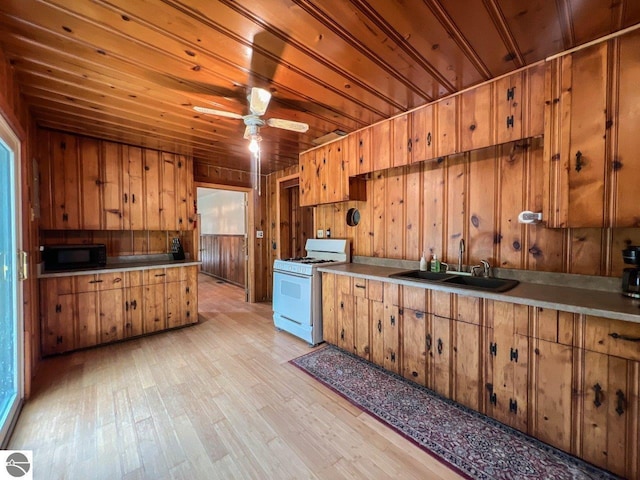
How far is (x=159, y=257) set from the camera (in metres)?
3.96

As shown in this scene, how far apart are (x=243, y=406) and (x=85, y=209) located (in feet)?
9.94

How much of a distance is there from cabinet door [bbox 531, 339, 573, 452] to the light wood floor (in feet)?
2.25

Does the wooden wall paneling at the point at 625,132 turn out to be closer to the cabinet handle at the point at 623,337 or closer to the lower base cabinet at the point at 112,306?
the cabinet handle at the point at 623,337

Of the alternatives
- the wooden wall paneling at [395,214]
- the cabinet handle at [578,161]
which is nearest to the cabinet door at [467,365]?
the wooden wall paneling at [395,214]

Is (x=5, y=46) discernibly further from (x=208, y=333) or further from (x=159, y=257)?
(x=208, y=333)

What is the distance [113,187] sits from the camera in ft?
11.1

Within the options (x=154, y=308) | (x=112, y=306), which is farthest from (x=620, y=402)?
(x=112, y=306)

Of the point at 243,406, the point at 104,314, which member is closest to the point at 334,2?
the point at 243,406

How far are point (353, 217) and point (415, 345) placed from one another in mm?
1741

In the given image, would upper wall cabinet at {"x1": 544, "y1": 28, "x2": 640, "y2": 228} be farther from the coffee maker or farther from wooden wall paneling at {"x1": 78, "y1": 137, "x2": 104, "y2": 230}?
wooden wall paneling at {"x1": 78, "y1": 137, "x2": 104, "y2": 230}

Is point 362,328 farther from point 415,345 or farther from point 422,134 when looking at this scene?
point 422,134

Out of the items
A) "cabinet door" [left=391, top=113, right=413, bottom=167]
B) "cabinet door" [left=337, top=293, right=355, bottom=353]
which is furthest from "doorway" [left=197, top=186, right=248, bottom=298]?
"cabinet door" [left=391, top=113, right=413, bottom=167]

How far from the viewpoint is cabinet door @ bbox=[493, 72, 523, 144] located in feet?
6.18

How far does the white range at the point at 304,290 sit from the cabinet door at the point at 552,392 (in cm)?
199
